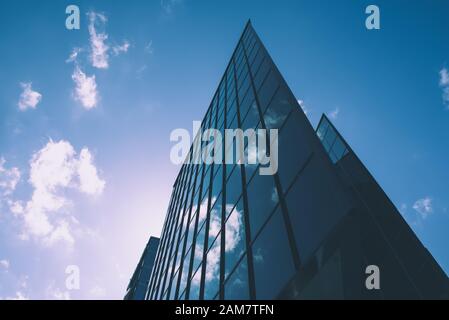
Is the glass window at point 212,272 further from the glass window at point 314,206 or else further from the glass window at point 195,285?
the glass window at point 314,206

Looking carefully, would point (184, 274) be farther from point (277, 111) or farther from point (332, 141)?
point (332, 141)

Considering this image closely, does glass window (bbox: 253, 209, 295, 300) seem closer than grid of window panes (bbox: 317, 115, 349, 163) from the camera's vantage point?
Yes

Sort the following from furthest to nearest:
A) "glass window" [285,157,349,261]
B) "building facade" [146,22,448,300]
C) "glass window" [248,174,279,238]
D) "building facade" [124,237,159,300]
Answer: "building facade" [124,237,159,300] < "glass window" [248,174,279,238] < "glass window" [285,157,349,261] < "building facade" [146,22,448,300]

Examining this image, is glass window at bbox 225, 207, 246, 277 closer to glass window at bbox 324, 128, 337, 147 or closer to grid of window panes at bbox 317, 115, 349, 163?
grid of window panes at bbox 317, 115, 349, 163

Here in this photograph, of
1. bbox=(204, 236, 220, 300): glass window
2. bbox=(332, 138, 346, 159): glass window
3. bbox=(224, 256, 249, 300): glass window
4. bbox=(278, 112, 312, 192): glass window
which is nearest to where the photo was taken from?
bbox=(278, 112, 312, 192): glass window

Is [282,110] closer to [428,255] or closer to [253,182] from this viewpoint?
[253,182]

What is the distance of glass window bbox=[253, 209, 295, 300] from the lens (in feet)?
16.4

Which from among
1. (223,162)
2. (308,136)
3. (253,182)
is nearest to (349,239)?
(308,136)

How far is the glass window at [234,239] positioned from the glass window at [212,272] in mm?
584

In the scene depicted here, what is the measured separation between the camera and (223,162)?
12109mm

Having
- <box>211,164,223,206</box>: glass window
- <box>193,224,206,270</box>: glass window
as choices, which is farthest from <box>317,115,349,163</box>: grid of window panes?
<box>193,224,206,270</box>: glass window

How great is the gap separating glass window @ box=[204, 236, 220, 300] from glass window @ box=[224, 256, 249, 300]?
0.79m
